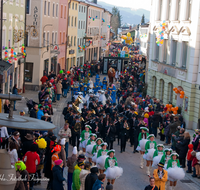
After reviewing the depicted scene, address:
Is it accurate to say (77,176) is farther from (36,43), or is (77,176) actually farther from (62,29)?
(62,29)

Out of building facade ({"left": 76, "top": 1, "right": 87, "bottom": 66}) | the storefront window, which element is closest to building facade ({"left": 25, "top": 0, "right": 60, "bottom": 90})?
the storefront window

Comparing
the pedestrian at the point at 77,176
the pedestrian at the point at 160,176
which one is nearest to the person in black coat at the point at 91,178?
the pedestrian at the point at 77,176

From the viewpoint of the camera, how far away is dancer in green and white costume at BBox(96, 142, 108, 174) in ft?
41.5

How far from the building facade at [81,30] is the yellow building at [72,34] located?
5.57 feet

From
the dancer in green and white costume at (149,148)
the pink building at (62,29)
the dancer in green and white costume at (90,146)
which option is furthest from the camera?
the pink building at (62,29)

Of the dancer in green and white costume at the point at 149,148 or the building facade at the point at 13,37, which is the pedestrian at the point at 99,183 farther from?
the building facade at the point at 13,37

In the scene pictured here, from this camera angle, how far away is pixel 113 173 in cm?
1196

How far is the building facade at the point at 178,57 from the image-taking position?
24125 mm

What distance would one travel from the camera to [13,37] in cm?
2755

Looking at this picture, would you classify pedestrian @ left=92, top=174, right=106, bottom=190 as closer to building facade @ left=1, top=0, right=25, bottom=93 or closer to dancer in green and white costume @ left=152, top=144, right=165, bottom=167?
dancer in green and white costume @ left=152, top=144, right=165, bottom=167

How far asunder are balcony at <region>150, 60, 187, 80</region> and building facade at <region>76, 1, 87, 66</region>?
28187 mm

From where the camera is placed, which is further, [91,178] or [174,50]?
[174,50]

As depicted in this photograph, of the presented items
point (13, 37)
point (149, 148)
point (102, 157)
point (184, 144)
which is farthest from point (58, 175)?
point (13, 37)

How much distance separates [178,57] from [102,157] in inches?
619
